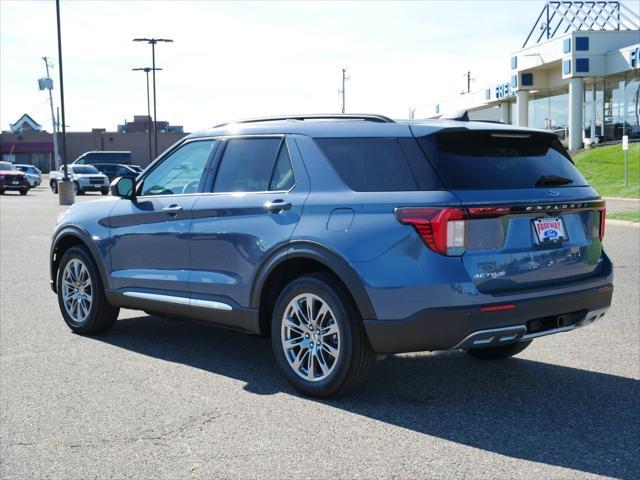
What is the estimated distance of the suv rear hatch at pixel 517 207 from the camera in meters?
5.04

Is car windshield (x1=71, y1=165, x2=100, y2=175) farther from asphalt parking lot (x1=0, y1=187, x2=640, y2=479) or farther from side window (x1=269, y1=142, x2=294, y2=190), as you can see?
side window (x1=269, y1=142, x2=294, y2=190)

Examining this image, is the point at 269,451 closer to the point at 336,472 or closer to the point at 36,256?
the point at 336,472

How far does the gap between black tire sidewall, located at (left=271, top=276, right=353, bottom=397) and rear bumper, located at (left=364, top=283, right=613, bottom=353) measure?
0.19m

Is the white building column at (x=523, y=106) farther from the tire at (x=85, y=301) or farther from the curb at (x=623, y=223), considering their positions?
the tire at (x=85, y=301)

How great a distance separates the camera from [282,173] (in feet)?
19.4

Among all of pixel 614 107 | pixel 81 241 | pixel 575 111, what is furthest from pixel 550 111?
pixel 81 241

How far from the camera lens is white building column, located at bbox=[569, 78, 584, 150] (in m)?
50.0

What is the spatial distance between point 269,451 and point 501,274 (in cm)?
172

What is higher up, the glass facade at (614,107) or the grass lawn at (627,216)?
the glass facade at (614,107)

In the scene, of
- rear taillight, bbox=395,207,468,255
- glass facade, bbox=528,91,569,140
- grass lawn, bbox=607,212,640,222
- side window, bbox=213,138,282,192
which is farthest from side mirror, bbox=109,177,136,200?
glass facade, bbox=528,91,569,140

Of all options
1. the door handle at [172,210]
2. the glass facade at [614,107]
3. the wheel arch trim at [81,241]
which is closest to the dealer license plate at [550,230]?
the door handle at [172,210]

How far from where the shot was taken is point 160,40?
59.2 metres

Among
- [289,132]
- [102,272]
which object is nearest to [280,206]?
[289,132]

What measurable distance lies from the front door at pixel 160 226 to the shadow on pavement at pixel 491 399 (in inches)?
24.2
